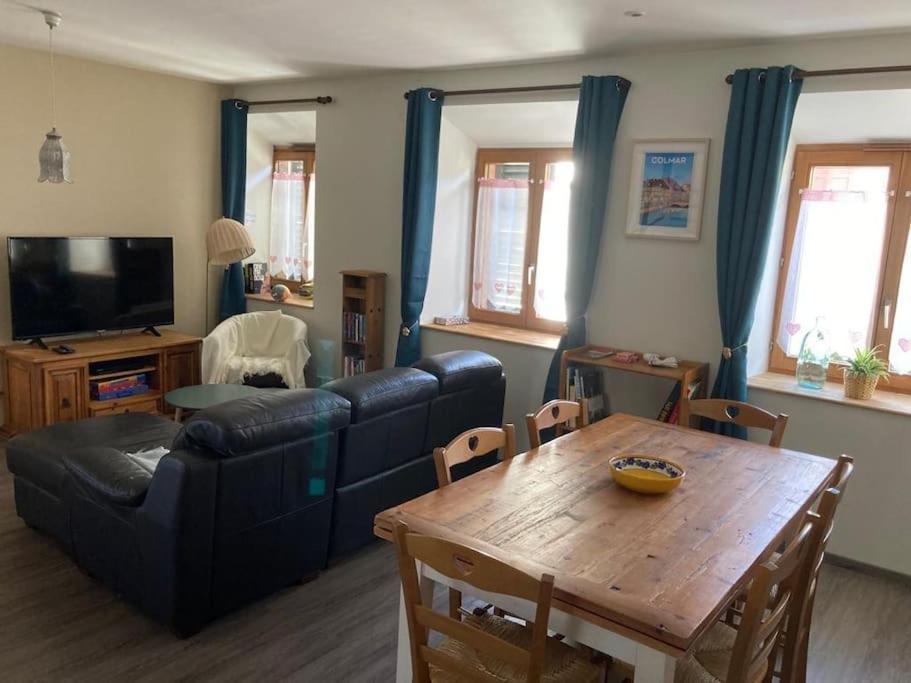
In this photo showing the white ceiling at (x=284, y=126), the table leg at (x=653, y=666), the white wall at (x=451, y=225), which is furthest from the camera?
the white ceiling at (x=284, y=126)

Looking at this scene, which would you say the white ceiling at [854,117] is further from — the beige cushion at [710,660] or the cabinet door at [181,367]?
the cabinet door at [181,367]

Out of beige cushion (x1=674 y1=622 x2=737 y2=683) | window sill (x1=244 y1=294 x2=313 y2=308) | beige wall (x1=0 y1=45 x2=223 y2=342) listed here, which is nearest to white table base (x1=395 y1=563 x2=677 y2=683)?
beige cushion (x1=674 y1=622 x2=737 y2=683)

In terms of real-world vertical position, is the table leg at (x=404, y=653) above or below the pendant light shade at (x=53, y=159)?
below

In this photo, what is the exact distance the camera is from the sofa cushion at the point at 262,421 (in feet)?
8.45

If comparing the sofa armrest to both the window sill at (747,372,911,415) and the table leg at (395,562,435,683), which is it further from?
the window sill at (747,372,911,415)

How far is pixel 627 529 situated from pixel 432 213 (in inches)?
128

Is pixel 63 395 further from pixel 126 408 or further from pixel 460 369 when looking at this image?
A: pixel 460 369

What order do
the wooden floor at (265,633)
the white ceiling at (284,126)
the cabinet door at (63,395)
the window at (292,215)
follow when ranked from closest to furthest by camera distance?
Answer: the wooden floor at (265,633) < the cabinet door at (63,395) < the white ceiling at (284,126) < the window at (292,215)

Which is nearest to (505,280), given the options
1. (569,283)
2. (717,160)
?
(569,283)

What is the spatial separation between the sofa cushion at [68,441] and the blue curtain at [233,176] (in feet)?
7.09

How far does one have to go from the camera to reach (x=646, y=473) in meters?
2.35

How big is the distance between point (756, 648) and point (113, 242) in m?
4.89

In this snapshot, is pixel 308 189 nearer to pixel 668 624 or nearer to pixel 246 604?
pixel 246 604

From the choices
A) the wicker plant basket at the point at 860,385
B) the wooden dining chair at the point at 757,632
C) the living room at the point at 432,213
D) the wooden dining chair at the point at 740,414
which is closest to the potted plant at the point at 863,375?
the wicker plant basket at the point at 860,385
